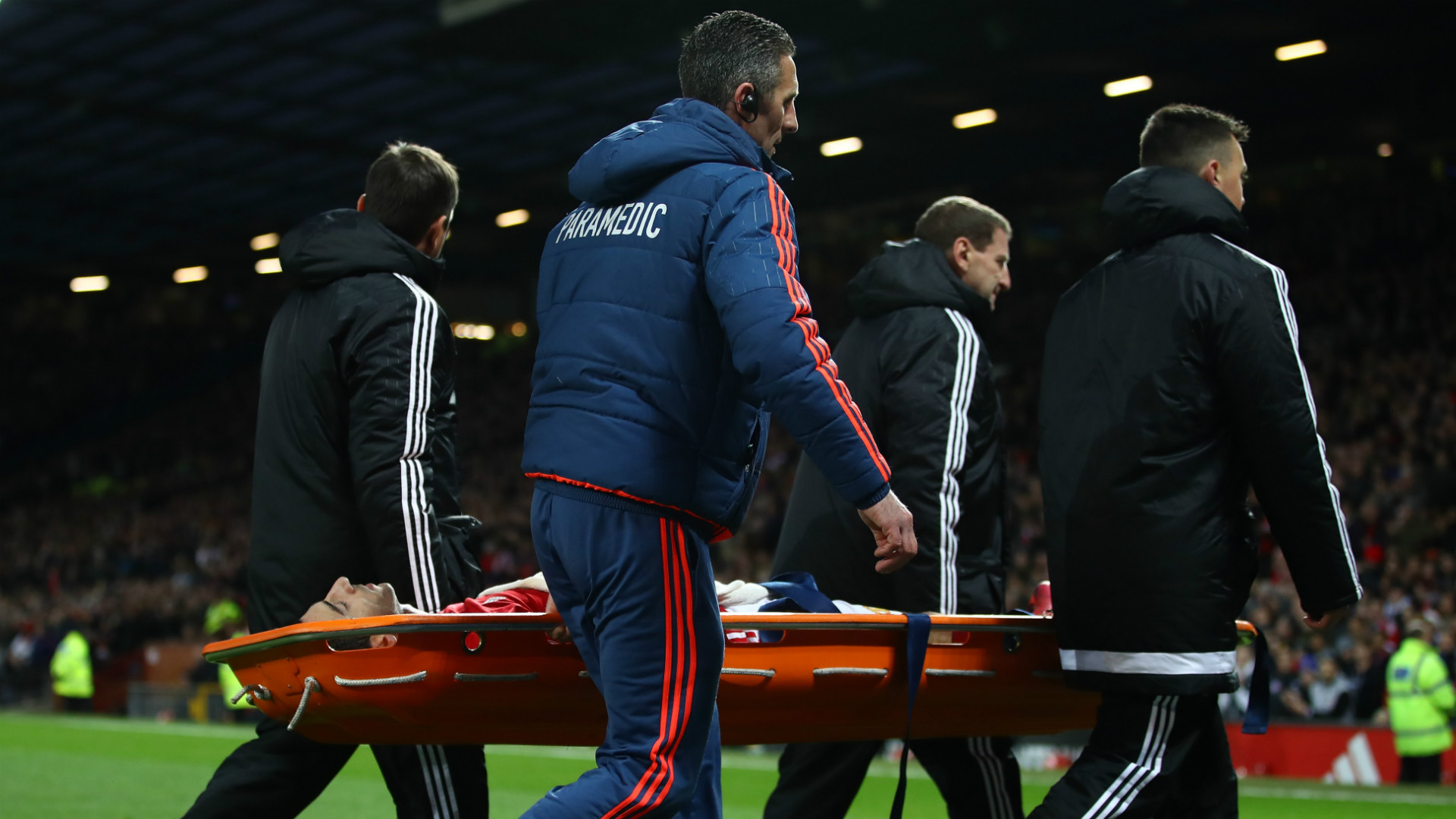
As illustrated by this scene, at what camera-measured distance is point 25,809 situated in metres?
9.12

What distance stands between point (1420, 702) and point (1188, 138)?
9030 millimetres

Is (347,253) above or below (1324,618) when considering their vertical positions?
above

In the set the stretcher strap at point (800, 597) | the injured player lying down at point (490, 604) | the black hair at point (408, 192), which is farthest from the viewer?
the black hair at point (408, 192)

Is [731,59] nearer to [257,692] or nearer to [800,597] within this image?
[800,597]

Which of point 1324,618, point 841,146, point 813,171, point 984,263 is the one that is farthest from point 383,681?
point 813,171

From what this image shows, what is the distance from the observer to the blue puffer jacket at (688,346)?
3.17 metres

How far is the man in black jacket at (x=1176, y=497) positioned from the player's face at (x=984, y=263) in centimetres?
141

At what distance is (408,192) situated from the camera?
4.54 meters

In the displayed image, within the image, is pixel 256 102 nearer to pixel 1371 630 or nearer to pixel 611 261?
pixel 1371 630

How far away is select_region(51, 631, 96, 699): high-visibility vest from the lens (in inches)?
925

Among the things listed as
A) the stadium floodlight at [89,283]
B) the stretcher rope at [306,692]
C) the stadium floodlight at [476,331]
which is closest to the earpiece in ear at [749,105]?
the stretcher rope at [306,692]

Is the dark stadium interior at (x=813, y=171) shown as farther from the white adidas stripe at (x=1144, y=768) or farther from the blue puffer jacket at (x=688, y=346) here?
the blue puffer jacket at (x=688, y=346)

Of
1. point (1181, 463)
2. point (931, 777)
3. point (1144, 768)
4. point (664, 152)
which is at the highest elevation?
point (664, 152)

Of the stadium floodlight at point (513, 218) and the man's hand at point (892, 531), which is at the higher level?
the stadium floodlight at point (513, 218)
